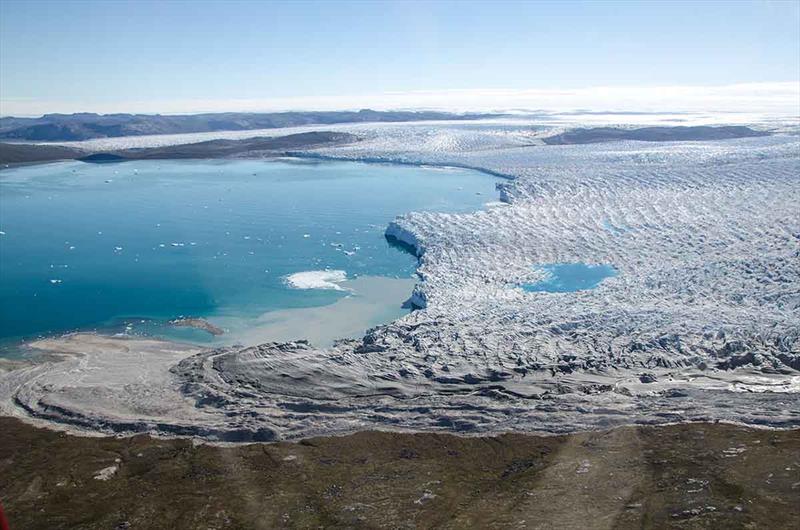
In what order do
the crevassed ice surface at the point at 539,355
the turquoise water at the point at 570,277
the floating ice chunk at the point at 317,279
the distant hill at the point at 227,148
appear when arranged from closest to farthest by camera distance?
the crevassed ice surface at the point at 539,355
the turquoise water at the point at 570,277
the floating ice chunk at the point at 317,279
the distant hill at the point at 227,148

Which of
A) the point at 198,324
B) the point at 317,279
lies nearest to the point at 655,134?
the point at 317,279

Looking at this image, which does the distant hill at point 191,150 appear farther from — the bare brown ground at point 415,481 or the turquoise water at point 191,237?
the bare brown ground at point 415,481

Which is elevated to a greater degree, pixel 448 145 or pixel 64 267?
pixel 448 145

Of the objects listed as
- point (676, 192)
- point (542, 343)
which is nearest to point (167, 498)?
point (542, 343)

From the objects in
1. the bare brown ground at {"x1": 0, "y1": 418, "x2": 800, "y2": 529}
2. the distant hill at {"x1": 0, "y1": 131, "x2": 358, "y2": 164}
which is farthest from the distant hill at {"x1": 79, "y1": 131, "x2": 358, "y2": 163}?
the bare brown ground at {"x1": 0, "y1": 418, "x2": 800, "y2": 529}

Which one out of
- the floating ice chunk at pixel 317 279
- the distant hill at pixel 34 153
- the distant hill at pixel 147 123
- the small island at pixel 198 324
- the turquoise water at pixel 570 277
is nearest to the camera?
the small island at pixel 198 324

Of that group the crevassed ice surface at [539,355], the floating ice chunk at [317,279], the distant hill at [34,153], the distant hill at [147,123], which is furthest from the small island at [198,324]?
the distant hill at [147,123]

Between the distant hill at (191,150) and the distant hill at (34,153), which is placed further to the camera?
the distant hill at (191,150)

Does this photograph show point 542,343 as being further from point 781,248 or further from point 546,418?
point 781,248
